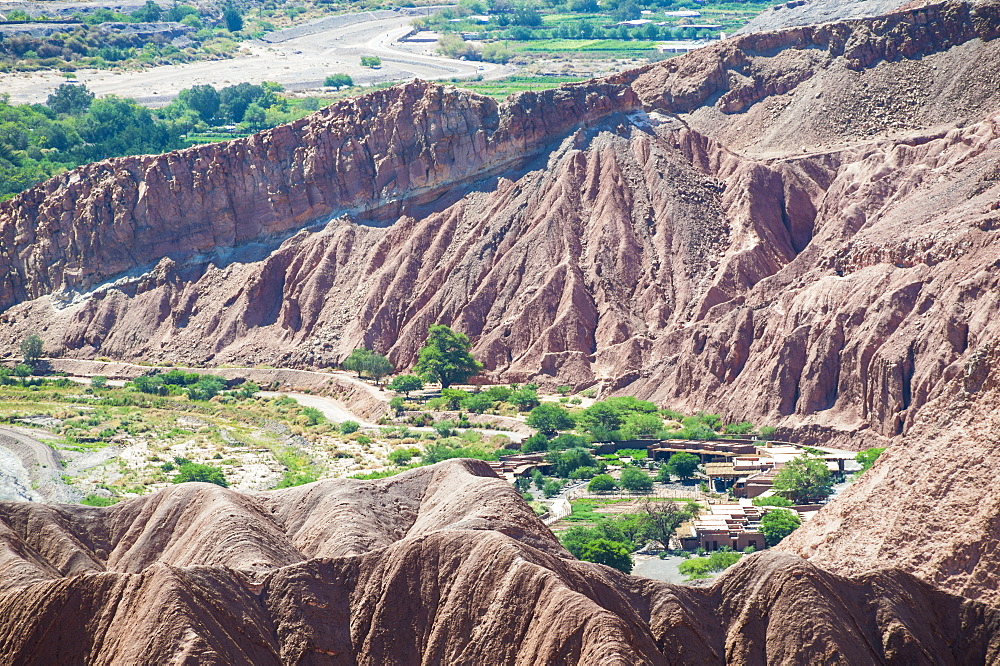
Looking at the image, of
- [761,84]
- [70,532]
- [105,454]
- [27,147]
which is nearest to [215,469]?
[105,454]

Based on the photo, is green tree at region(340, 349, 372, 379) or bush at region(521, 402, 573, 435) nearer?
bush at region(521, 402, 573, 435)

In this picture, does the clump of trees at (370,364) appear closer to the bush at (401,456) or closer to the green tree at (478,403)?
the green tree at (478,403)

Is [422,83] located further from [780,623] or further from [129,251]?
Result: [780,623]

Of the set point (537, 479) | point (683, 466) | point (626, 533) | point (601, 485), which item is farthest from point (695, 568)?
point (537, 479)

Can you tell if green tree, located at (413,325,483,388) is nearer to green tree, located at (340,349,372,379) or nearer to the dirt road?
green tree, located at (340,349,372,379)

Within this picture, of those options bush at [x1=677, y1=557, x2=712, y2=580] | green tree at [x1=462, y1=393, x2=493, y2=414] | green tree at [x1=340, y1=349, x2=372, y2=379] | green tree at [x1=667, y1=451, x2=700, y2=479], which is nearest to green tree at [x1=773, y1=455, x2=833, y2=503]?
green tree at [x1=667, y1=451, x2=700, y2=479]

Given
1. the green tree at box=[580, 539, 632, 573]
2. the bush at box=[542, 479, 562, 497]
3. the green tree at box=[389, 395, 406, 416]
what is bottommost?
the green tree at box=[389, 395, 406, 416]

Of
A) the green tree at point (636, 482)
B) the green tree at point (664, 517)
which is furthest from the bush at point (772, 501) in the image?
the green tree at point (636, 482)
